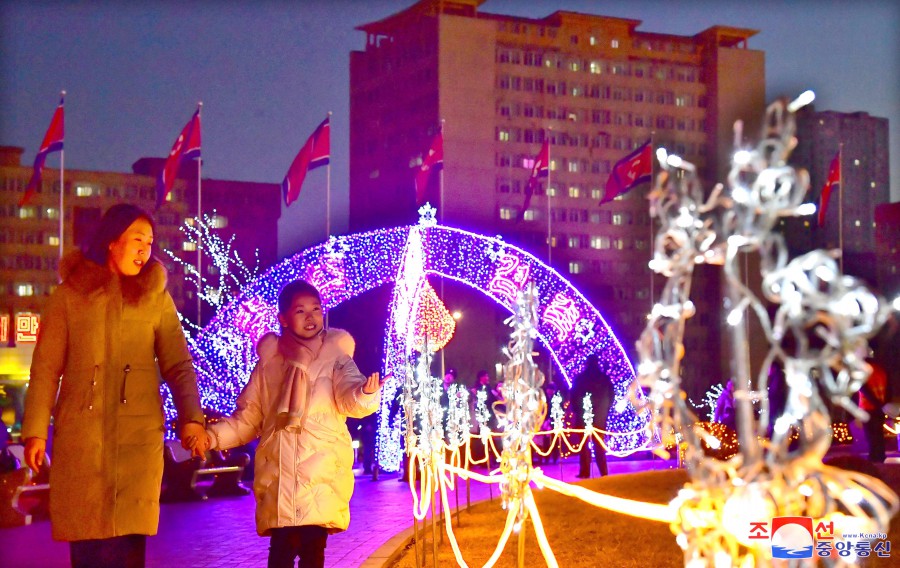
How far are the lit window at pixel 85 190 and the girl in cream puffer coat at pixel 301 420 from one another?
101 metres

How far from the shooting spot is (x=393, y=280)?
20.6 m

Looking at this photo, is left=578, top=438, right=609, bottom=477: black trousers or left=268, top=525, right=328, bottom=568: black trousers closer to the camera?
left=268, top=525, right=328, bottom=568: black trousers

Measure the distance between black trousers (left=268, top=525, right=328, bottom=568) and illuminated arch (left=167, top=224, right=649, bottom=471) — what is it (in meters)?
13.2

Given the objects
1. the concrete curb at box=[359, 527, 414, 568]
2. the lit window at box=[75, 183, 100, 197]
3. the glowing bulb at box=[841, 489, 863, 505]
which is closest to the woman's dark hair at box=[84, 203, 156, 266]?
the glowing bulb at box=[841, 489, 863, 505]

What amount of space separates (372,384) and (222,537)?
226 inches

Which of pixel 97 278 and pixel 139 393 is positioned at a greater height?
pixel 97 278

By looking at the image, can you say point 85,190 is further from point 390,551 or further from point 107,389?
point 107,389

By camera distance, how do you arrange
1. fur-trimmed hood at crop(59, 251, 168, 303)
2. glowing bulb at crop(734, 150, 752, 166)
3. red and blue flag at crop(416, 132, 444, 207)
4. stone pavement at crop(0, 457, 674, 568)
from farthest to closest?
red and blue flag at crop(416, 132, 444, 207), stone pavement at crop(0, 457, 674, 568), fur-trimmed hood at crop(59, 251, 168, 303), glowing bulb at crop(734, 150, 752, 166)

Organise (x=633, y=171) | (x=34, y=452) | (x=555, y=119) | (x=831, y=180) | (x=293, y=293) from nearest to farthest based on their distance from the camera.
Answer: (x=34, y=452) < (x=293, y=293) < (x=633, y=171) < (x=831, y=180) < (x=555, y=119)

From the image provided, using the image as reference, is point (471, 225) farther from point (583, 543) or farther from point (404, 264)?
point (583, 543)

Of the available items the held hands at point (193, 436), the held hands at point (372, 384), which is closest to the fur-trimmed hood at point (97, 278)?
the held hands at point (193, 436)

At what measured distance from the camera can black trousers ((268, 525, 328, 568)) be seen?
5598 mm

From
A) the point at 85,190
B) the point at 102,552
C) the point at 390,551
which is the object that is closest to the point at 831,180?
the point at 390,551

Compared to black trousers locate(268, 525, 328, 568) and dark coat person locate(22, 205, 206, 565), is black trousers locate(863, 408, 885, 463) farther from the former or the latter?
dark coat person locate(22, 205, 206, 565)
